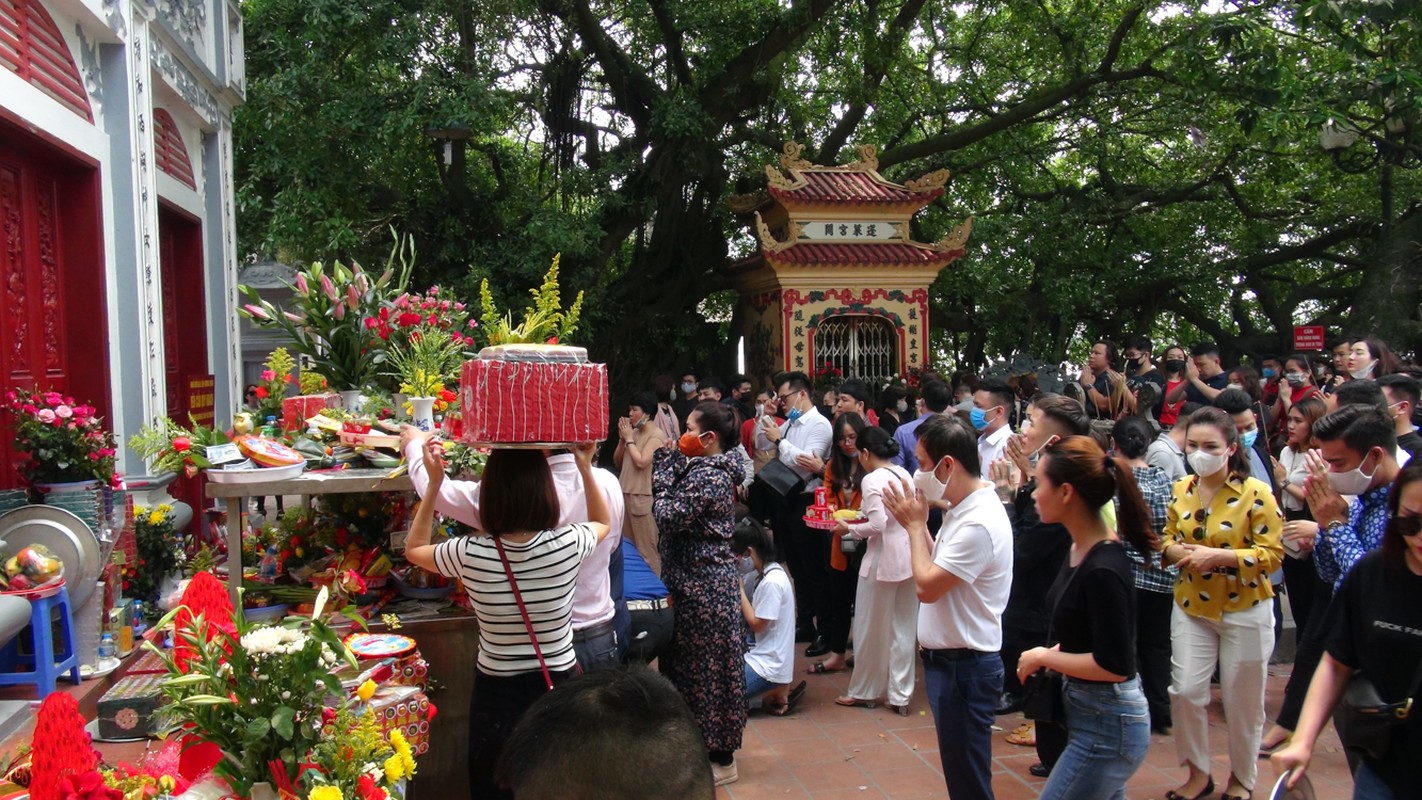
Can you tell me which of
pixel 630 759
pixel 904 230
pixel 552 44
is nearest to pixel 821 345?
pixel 904 230

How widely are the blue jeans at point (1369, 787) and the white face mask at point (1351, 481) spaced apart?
4.07ft

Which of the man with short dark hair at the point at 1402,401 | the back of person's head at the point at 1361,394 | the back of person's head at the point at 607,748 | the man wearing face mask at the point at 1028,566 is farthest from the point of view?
the man wearing face mask at the point at 1028,566

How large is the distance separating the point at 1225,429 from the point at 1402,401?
105cm

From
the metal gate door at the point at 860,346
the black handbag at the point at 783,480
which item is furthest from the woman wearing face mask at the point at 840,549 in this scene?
the metal gate door at the point at 860,346

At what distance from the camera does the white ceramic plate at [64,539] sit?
3.73 meters

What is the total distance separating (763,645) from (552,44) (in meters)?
9.43

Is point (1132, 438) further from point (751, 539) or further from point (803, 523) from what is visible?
point (803, 523)

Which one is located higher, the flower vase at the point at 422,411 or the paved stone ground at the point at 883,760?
the flower vase at the point at 422,411

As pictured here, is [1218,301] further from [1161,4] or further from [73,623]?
[73,623]

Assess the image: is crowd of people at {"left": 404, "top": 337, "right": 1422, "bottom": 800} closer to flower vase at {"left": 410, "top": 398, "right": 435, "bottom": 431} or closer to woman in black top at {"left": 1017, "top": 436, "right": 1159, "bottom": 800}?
woman in black top at {"left": 1017, "top": 436, "right": 1159, "bottom": 800}

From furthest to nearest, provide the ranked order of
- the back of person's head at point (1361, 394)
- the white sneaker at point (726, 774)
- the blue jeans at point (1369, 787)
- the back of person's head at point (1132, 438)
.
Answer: the back of person's head at point (1132, 438) < the white sneaker at point (726, 774) < the back of person's head at point (1361, 394) < the blue jeans at point (1369, 787)

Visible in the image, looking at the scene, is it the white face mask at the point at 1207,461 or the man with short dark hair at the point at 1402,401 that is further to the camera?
the man with short dark hair at the point at 1402,401

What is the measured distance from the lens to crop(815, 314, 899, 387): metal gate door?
13.8 m

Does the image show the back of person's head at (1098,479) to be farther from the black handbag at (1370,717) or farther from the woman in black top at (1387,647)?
the black handbag at (1370,717)
